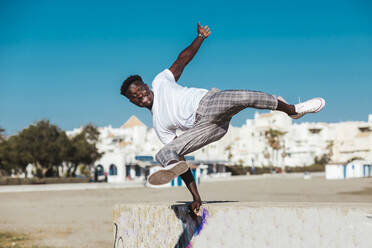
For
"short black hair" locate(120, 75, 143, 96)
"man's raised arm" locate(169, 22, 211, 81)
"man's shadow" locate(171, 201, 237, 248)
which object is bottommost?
"man's shadow" locate(171, 201, 237, 248)

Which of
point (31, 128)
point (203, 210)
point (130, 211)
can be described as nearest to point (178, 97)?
point (203, 210)

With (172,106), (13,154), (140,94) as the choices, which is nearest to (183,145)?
(172,106)

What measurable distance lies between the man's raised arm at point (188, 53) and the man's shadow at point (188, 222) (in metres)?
1.47

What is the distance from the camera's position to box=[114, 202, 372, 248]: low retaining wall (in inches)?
161

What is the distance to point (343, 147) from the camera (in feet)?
358

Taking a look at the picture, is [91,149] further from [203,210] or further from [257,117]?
[257,117]

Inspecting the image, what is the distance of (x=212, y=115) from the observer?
4504mm

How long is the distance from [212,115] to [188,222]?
4.21ft

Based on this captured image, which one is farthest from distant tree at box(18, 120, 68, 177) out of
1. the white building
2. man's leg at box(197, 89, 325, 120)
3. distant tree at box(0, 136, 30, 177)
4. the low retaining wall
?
man's leg at box(197, 89, 325, 120)

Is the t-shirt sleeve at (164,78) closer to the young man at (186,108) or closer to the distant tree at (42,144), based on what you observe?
the young man at (186,108)

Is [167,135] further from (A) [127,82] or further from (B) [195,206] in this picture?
(B) [195,206]

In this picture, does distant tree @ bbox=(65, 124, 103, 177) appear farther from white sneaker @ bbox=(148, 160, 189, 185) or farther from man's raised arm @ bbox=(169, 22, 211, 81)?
white sneaker @ bbox=(148, 160, 189, 185)

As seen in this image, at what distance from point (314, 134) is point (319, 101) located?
125 m

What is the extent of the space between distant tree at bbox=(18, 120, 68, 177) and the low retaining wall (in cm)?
4528
